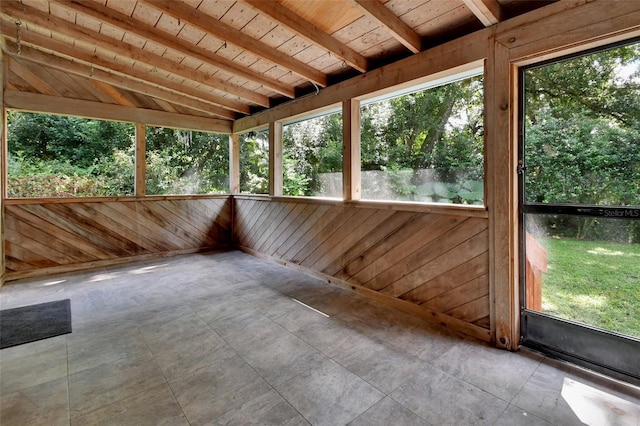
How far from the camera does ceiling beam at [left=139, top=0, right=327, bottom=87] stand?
97.0 inches

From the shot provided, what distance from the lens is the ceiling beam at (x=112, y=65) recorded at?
128 inches

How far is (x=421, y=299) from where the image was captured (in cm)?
277

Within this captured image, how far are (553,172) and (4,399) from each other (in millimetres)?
3579

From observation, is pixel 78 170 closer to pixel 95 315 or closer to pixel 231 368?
pixel 95 315

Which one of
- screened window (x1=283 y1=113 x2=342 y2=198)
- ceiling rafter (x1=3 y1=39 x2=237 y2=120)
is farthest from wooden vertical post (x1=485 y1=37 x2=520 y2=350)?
ceiling rafter (x1=3 y1=39 x2=237 y2=120)

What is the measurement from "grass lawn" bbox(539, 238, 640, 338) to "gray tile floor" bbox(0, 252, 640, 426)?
1.15 ft

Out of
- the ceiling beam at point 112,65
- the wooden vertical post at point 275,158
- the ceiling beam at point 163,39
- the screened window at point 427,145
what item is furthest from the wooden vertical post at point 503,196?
the ceiling beam at point 112,65

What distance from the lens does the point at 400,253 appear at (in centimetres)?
294

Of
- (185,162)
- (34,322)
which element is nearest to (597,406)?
(34,322)

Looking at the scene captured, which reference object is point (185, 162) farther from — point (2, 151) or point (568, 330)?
point (568, 330)

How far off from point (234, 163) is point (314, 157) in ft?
7.54

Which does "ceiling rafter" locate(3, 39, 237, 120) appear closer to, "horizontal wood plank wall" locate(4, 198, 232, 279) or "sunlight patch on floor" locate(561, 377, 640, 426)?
"horizontal wood plank wall" locate(4, 198, 232, 279)

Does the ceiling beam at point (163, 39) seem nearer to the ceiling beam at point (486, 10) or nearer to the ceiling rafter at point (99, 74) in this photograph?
the ceiling rafter at point (99, 74)

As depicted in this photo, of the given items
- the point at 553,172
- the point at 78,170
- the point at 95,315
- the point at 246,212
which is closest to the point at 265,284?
the point at 95,315
